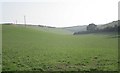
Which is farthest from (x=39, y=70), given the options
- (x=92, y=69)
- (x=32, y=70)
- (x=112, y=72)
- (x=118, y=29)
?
(x=118, y=29)

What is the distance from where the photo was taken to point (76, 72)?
23.0 metres

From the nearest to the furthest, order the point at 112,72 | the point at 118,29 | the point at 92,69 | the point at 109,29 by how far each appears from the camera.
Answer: the point at 112,72
the point at 92,69
the point at 118,29
the point at 109,29

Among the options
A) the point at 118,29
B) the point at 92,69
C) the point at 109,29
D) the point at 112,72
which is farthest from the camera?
the point at 109,29

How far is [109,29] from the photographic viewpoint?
4747 inches

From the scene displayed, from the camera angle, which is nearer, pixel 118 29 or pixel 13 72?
pixel 13 72

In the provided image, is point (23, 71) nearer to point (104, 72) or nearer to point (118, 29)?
point (104, 72)

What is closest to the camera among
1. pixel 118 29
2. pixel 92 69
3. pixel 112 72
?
pixel 112 72

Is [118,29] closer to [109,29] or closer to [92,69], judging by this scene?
[109,29]

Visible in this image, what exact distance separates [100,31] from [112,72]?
10632cm

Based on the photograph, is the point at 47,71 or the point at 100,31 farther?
the point at 100,31

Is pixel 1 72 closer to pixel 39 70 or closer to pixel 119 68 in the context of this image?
pixel 39 70

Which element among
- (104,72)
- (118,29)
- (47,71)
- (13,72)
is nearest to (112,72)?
(104,72)

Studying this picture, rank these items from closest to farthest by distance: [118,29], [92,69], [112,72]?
[112,72], [92,69], [118,29]

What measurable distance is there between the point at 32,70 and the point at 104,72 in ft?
25.1
